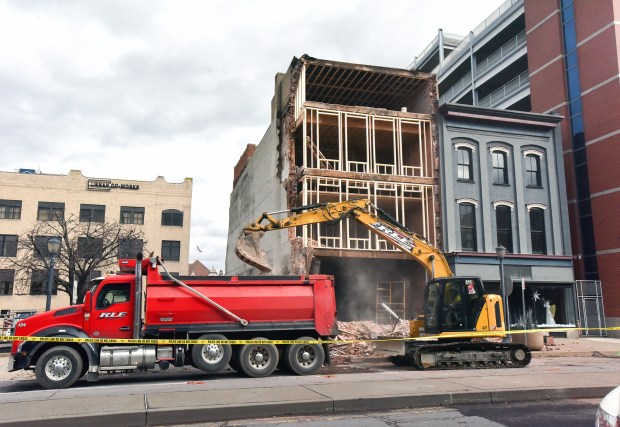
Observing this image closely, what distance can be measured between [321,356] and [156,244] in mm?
34040

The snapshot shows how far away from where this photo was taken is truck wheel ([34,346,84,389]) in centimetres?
1141

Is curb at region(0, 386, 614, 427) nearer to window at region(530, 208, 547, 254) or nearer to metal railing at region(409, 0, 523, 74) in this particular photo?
window at region(530, 208, 547, 254)

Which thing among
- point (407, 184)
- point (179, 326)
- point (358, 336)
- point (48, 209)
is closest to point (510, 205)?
point (407, 184)

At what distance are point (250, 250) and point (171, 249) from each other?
30644 millimetres

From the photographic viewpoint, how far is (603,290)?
30.5 metres

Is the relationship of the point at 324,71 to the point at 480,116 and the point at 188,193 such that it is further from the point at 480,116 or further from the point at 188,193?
the point at 188,193

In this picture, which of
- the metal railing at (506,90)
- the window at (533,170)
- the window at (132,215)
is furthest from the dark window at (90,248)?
the metal railing at (506,90)

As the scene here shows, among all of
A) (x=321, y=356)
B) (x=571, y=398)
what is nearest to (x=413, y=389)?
(x=571, y=398)

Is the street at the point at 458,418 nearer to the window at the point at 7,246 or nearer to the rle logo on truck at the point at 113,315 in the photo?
the rle logo on truck at the point at 113,315

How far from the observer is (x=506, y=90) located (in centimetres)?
4406

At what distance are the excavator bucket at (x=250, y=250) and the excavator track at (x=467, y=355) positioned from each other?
5109 mm

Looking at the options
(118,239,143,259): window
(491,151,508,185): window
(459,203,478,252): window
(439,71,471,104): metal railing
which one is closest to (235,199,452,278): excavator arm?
(459,203,478,252): window

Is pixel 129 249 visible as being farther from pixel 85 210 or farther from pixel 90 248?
pixel 85 210

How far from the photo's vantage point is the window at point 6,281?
133ft
